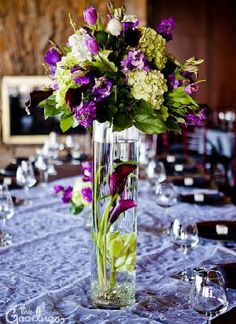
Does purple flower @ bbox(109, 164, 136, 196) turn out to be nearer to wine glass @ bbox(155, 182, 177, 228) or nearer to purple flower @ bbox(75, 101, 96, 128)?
purple flower @ bbox(75, 101, 96, 128)

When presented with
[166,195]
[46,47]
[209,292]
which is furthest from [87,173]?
[46,47]

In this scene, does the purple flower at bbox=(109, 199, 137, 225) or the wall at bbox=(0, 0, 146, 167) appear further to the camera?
the wall at bbox=(0, 0, 146, 167)

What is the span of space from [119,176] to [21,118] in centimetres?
560

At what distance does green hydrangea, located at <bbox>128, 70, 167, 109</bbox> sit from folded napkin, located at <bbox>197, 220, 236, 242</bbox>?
812mm

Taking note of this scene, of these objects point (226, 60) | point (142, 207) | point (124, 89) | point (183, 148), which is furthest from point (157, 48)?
point (226, 60)

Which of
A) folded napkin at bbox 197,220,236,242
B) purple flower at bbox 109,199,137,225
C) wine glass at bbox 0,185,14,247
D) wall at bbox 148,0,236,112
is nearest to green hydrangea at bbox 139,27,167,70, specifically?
purple flower at bbox 109,199,137,225

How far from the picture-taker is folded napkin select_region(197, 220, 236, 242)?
6.86 ft

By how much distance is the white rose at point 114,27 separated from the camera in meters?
1.42

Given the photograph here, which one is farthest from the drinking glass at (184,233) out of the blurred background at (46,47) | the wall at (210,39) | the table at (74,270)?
the wall at (210,39)

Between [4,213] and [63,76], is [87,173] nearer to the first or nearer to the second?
[4,213]

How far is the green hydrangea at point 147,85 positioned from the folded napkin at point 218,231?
81 cm

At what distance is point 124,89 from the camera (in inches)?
57.0

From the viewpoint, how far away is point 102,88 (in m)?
1.41

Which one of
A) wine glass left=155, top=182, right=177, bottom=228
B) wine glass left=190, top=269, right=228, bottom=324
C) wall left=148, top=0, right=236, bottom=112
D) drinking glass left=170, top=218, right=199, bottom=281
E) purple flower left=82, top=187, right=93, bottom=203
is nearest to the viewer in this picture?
wine glass left=190, top=269, right=228, bottom=324
